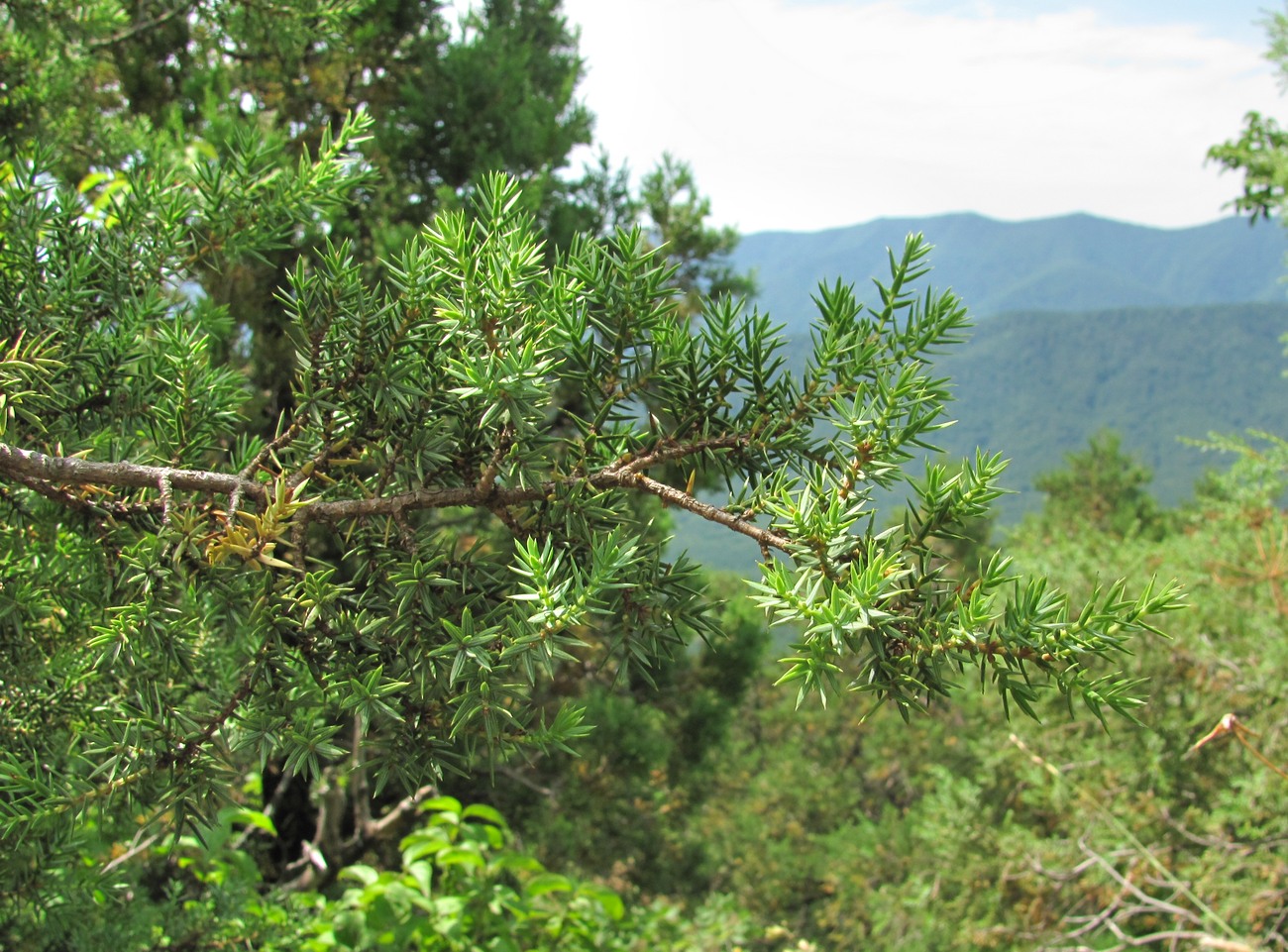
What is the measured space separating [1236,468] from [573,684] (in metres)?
5.84

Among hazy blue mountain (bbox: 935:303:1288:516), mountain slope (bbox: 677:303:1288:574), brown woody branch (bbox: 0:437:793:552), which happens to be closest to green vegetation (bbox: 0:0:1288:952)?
brown woody branch (bbox: 0:437:793:552)

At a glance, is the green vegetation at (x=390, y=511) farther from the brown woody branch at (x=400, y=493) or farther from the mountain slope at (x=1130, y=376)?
the mountain slope at (x=1130, y=376)

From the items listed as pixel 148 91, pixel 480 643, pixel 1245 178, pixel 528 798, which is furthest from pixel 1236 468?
pixel 148 91

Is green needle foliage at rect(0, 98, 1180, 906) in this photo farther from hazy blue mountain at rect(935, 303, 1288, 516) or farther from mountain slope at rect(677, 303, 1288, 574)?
mountain slope at rect(677, 303, 1288, 574)

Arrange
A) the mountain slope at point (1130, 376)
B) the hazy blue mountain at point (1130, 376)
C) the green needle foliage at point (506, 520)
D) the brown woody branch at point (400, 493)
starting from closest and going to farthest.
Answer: the green needle foliage at point (506, 520) < the brown woody branch at point (400, 493) < the mountain slope at point (1130, 376) < the hazy blue mountain at point (1130, 376)

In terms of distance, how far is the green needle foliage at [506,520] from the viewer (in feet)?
2.65

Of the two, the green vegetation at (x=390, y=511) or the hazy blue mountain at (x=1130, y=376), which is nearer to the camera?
the green vegetation at (x=390, y=511)

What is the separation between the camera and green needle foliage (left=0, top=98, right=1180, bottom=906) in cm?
81

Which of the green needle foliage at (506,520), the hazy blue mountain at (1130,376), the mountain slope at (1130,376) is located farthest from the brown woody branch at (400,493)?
the mountain slope at (1130,376)

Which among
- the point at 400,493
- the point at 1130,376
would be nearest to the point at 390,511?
the point at 400,493

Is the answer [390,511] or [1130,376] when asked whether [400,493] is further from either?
[1130,376]

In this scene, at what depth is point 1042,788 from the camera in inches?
339

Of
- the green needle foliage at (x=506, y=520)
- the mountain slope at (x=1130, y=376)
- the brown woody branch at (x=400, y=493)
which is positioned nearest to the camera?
the green needle foliage at (x=506, y=520)

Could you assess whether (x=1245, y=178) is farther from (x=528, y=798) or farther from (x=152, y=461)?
(x=152, y=461)
